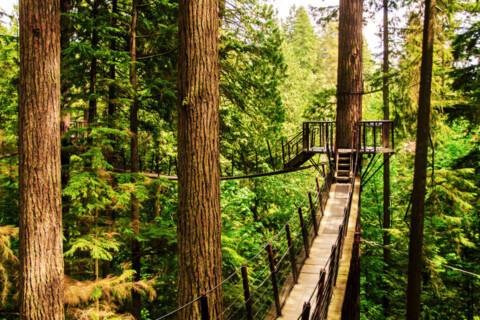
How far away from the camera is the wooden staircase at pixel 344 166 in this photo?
1066 cm

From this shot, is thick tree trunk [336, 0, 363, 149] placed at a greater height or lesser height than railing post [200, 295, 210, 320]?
greater

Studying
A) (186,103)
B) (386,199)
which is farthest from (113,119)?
(386,199)

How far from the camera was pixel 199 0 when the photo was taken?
450 cm

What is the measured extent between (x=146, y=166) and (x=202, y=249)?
11.0 metres

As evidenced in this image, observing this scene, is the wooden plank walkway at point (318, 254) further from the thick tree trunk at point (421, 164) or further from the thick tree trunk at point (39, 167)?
the thick tree trunk at point (39, 167)

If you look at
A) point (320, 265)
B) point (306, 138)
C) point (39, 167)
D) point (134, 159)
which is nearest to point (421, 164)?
point (320, 265)

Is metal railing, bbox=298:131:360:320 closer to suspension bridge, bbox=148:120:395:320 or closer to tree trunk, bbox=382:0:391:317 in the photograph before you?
suspension bridge, bbox=148:120:395:320

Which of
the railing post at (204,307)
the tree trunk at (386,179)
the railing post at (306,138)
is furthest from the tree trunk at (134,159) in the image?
the tree trunk at (386,179)

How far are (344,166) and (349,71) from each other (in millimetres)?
2697

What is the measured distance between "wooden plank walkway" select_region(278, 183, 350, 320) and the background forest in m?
1.40

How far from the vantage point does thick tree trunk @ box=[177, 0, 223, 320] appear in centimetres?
445

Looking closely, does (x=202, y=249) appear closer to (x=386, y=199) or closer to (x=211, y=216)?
(x=211, y=216)

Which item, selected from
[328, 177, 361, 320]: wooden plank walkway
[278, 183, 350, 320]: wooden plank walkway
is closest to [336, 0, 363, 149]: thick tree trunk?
[278, 183, 350, 320]: wooden plank walkway

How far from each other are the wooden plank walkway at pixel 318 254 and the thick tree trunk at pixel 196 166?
58.1 inches
